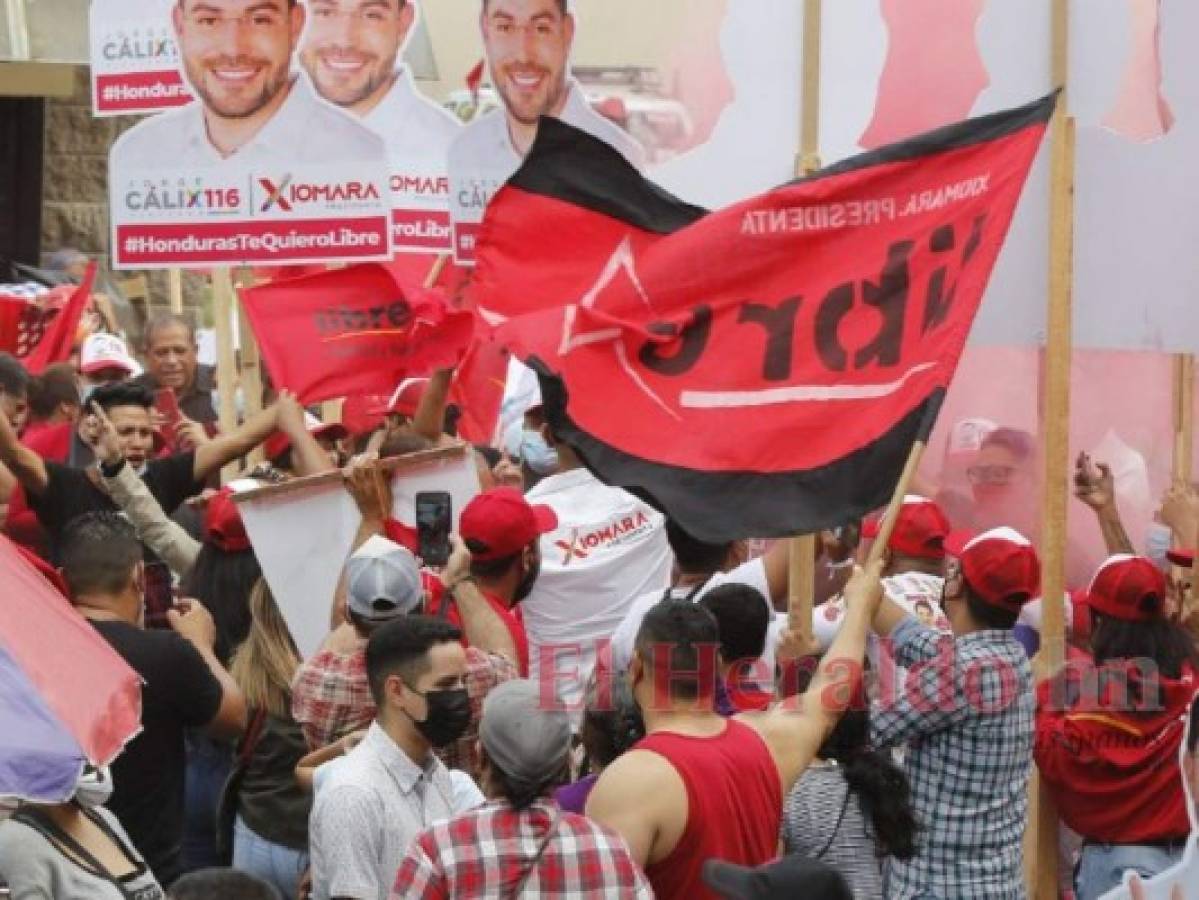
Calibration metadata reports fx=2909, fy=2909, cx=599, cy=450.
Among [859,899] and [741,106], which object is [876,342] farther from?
[741,106]

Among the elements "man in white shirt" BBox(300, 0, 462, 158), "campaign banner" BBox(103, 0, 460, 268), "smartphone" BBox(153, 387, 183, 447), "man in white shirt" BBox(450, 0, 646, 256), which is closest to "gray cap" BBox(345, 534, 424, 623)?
"man in white shirt" BBox(450, 0, 646, 256)

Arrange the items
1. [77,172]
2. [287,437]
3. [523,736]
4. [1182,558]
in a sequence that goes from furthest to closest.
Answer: [77,172] → [287,437] → [1182,558] → [523,736]

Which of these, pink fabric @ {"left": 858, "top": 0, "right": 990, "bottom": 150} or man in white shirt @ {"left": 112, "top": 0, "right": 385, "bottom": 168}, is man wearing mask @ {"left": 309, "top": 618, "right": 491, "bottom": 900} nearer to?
pink fabric @ {"left": 858, "top": 0, "right": 990, "bottom": 150}

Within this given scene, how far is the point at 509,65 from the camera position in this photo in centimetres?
1055

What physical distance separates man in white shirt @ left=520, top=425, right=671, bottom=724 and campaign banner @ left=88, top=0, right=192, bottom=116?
3.67 metres

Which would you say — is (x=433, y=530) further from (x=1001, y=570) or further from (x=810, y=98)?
(x=1001, y=570)

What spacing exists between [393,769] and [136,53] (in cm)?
601

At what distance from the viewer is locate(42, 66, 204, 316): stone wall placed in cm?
2159

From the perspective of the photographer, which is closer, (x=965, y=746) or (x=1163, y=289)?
(x=965, y=746)

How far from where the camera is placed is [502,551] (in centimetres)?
830

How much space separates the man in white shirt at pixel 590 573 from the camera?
30.1ft

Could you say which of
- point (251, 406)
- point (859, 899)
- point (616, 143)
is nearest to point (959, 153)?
point (859, 899)

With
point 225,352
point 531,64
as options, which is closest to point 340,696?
point 531,64

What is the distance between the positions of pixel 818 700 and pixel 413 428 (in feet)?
12.7
